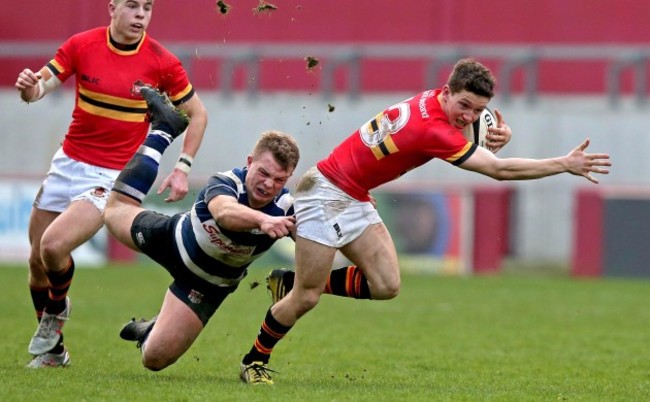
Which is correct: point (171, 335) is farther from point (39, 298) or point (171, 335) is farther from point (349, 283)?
point (39, 298)

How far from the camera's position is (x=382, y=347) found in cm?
1128

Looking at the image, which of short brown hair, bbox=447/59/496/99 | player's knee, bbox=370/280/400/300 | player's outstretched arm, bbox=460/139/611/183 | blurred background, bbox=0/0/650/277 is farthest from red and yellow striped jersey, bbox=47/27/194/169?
blurred background, bbox=0/0/650/277

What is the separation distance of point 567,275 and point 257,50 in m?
6.77

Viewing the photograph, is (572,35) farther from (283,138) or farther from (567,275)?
(283,138)

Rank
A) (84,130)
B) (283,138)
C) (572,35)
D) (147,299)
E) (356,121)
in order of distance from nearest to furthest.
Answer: (283,138)
(84,130)
(147,299)
(356,121)
(572,35)

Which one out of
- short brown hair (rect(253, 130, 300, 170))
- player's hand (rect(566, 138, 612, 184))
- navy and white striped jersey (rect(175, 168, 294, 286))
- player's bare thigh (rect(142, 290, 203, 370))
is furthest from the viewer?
player's bare thigh (rect(142, 290, 203, 370))

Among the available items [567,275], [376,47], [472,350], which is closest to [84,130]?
[472,350]

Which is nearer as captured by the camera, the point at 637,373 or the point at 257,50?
the point at 637,373

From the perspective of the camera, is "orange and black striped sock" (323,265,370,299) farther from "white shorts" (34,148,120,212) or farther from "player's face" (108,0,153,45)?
"player's face" (108,0,153,45)

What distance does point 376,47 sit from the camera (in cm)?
2636

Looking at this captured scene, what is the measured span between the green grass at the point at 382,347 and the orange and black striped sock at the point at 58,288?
431 mm

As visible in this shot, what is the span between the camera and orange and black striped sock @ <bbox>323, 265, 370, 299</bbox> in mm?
8828

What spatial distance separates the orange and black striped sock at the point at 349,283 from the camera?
8.83 m

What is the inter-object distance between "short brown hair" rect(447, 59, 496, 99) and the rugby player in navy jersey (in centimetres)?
109
